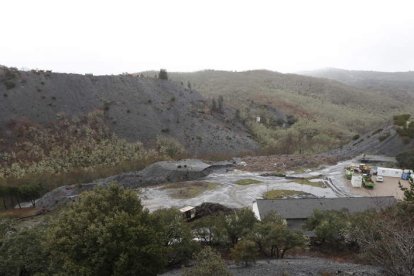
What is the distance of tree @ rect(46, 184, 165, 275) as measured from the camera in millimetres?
20438

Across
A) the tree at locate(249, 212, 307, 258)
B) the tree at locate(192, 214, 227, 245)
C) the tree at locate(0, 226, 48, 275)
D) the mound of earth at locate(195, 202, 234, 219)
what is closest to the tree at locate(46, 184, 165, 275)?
the tree at locate(0, 226, 48, 275)

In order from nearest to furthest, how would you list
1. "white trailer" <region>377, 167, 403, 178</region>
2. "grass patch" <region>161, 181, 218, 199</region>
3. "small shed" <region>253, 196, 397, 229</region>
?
"small shed" <region>253, 196, 397, 229</region>
"grass patch" <region>161, 181, 218, 199</region>
"white trailer" <region>377, 167, 403, 178</region>

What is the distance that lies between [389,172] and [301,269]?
46.9m

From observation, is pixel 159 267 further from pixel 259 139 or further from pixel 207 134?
pixel 259 139

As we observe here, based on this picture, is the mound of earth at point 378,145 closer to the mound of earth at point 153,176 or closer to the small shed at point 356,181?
the small shed at point 356,181

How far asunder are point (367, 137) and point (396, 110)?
96605mm

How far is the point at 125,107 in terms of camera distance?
96250 millimetres

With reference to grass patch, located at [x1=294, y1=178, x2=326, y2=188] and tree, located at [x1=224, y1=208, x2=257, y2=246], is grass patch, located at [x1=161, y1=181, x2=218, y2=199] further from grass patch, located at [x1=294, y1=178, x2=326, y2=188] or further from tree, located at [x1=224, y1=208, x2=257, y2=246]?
tree, located at [x1=224, y1=208, x2=257, y2=246]

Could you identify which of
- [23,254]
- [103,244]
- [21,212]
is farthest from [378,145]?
[23,254]

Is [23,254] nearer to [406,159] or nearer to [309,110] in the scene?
[406,159]

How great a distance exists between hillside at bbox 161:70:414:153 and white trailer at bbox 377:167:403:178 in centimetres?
3306

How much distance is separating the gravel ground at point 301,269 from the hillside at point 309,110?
70622 mm

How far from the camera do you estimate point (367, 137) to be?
93938 millimetres

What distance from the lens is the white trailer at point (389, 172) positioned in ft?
214
